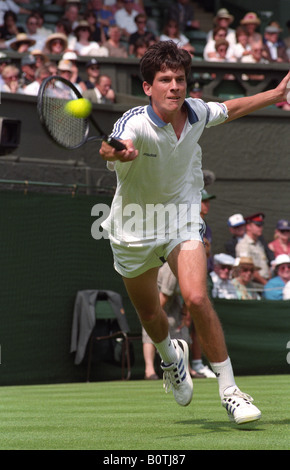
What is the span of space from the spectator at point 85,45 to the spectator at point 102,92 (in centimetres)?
97

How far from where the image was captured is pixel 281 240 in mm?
13664

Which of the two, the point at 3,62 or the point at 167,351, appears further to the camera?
the point at 3,62

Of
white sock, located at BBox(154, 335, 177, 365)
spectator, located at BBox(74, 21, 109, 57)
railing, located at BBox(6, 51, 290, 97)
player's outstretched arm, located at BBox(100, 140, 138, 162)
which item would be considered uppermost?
spectator, located at BBox(74, 21, 109, 57)

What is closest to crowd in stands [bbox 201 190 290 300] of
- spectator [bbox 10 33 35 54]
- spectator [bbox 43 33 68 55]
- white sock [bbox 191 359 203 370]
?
white sock [bbox 191 359 203 370]

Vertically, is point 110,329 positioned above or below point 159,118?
below

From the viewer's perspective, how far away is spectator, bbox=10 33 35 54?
14.4 metres

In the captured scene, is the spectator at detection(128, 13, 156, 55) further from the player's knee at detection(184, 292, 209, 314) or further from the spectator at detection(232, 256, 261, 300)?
the player's knee at detection(184, 292, 209, 314)

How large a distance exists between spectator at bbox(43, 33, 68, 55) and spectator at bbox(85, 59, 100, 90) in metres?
0.58

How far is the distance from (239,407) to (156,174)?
1.51 m

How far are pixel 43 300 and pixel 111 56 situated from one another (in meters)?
5.65

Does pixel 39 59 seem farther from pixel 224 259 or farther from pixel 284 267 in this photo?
pixel 284 267

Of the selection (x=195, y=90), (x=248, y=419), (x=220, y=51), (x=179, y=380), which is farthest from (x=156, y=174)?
(x=220, y=51)

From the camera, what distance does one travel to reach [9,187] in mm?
11531

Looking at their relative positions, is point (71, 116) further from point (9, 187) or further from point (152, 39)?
point (152, 39)
